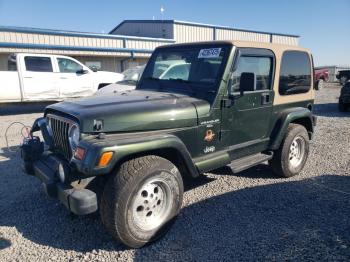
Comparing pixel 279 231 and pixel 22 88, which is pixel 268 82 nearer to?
pixel 279 231

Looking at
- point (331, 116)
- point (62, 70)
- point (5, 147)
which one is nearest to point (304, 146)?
point (5, 147)

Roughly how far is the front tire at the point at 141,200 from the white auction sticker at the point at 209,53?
1544 millimetres

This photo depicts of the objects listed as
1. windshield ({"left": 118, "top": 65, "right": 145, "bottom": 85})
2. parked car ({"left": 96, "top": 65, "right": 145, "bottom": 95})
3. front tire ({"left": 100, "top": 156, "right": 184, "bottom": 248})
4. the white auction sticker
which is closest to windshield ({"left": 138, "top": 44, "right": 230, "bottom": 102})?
the white auction sticker

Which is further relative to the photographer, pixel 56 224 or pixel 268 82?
pixel 268 82

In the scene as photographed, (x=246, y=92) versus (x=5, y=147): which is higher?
(x=246, y=92)

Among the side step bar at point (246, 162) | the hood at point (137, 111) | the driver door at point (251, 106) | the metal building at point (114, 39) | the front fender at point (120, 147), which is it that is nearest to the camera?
the front fender at point (120, 147)

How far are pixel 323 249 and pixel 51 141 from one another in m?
3.13

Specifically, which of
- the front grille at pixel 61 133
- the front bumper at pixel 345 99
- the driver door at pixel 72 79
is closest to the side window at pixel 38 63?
the driver door at pixel 72 79

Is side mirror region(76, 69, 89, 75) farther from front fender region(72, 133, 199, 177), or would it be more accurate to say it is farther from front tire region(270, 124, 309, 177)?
front fender region(72, 133, 199, 177)

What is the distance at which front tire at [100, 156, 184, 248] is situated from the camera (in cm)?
293

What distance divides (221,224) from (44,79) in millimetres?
9546

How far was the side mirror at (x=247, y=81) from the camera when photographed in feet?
12.1

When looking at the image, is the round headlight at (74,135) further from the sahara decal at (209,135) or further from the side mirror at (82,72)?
the side mirror at (82,72)

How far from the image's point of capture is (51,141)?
12.3 ft
